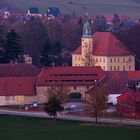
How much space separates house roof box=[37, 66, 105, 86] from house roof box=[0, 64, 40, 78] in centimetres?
106

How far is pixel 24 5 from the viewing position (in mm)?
151125

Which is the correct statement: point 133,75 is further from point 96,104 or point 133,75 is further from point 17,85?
point 96,104

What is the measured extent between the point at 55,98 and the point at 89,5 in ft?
346

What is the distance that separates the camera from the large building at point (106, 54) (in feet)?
221

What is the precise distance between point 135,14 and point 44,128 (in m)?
97.7

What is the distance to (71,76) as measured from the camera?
5609 centimetres

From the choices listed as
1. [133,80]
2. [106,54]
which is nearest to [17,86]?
[133,80]

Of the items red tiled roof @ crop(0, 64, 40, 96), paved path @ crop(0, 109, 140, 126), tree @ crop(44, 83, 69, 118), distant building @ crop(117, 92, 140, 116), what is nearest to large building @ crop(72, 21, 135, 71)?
red tiled roof @ crop(0, 64, 40, 96)

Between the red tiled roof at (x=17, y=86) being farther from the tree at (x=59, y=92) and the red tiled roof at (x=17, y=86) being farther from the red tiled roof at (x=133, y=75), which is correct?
the red tiled roof at (x=133, y=75)

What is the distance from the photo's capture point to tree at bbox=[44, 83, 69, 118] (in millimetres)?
47287

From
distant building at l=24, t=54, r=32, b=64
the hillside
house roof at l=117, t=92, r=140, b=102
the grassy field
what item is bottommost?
the grassy field

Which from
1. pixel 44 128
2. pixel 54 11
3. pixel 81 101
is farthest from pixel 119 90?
pixel 54 11

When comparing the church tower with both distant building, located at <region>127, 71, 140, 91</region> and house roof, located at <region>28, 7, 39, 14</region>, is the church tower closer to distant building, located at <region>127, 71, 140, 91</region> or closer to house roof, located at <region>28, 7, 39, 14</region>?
distant building, located at <region>127, 71, 140, 91</region>

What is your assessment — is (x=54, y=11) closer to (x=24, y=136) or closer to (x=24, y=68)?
(x=24, y=68)
